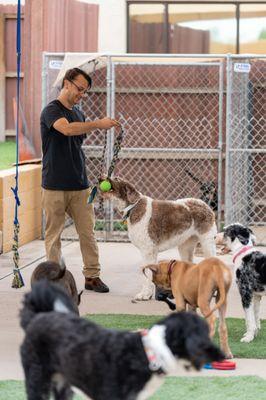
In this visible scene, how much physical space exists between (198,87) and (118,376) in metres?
8.85

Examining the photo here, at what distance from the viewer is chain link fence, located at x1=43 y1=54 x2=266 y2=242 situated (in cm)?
1252

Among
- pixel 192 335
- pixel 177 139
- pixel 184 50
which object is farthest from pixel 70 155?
pixel 184 50

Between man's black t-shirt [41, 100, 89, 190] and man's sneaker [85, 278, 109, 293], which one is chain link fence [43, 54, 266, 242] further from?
man's black t-shirt [41, 100, 89, 190]

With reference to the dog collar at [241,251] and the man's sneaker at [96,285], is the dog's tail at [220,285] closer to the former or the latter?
the dog collar at [241,251]

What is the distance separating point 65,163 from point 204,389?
3371 mm

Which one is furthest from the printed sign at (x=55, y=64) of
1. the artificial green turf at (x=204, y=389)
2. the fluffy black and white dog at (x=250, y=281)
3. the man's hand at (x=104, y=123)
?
the artificial green turf at (x=204, y=389)

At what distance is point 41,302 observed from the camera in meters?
4.64

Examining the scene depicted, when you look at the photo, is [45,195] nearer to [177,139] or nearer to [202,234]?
[202,234]

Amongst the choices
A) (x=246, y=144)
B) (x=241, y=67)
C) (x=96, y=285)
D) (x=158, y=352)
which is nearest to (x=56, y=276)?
(x=96, y=285)

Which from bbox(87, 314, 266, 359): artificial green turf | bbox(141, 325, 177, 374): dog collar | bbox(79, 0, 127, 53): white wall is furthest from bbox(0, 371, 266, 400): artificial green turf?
bbox(79, 0, 127, 53): white wall

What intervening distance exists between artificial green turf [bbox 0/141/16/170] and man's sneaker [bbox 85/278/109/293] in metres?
6.72

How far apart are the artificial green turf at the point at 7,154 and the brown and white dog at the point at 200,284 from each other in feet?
29.7

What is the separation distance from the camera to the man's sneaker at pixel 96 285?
9.20 metres

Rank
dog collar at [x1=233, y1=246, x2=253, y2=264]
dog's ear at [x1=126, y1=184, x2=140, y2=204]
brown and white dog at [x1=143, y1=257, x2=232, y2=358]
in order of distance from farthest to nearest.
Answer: dog's ear at [x1=126, y1=184, x2=140, y2=204]
dog collar at [x1=233, y1=246, x2=253, y2=264]
brown and white dog at [x1=143, y1=257, x2=232, y2=358]
